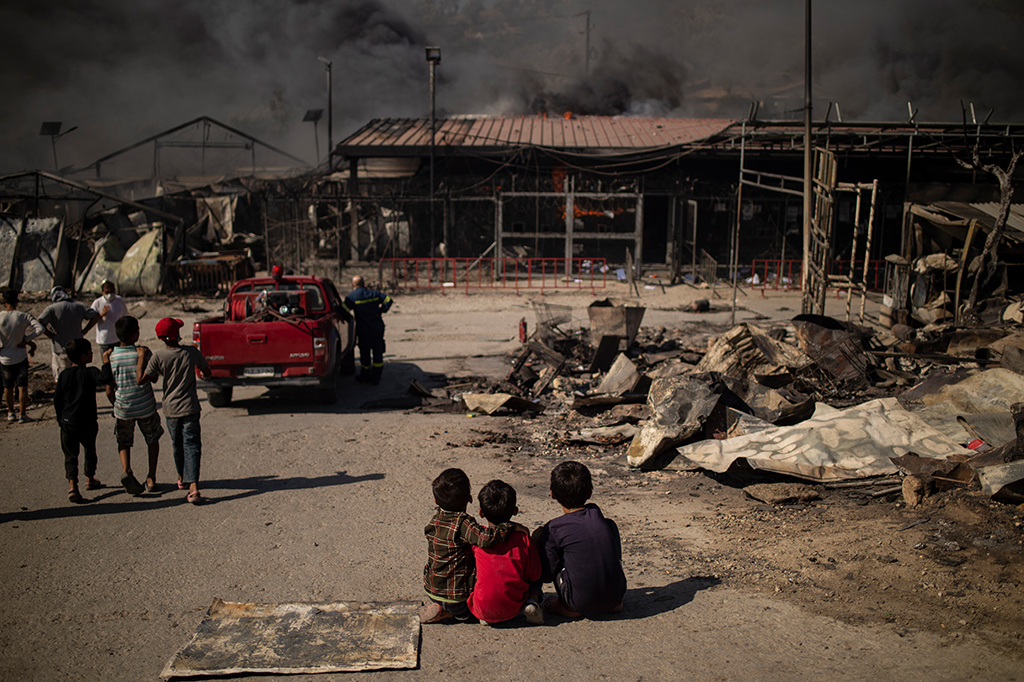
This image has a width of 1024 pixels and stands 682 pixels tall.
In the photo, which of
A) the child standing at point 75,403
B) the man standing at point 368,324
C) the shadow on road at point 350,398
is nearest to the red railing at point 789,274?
the shadow on road at point 350,398

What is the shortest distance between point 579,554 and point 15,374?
8362mm

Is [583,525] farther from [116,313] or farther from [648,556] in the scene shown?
[116,313]

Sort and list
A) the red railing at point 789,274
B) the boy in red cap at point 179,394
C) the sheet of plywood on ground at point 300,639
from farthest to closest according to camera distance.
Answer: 1. the red railing at point 789,274
2. the boy in red cap at point 179,394
3. the sheet of plywood on ground at point 300,639

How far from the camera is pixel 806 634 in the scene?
12.0 feet

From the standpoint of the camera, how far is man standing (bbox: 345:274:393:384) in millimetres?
10977

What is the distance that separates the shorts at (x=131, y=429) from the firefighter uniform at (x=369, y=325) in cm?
493

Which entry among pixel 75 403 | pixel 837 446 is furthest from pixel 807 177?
pixel 75 403

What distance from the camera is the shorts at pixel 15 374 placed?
8.52 metres

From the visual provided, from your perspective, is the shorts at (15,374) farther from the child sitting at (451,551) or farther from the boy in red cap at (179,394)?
the child sitting at (451,551)

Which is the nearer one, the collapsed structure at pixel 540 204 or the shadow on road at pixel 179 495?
the shadow on road at pixel 179 495

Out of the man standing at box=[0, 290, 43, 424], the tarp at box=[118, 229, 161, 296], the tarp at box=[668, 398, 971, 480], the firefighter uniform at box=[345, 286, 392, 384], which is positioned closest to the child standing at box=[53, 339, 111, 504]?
the man standing at box=[0, 290, 43, 424]

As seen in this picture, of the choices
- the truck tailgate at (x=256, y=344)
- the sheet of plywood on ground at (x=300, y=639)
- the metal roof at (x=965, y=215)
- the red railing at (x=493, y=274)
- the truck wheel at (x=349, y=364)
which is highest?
the metal roof at (x=965, y=215)

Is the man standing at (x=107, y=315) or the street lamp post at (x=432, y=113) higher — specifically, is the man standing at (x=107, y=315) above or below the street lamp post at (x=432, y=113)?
below

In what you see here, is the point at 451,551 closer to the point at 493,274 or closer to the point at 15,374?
the point at 15,374
